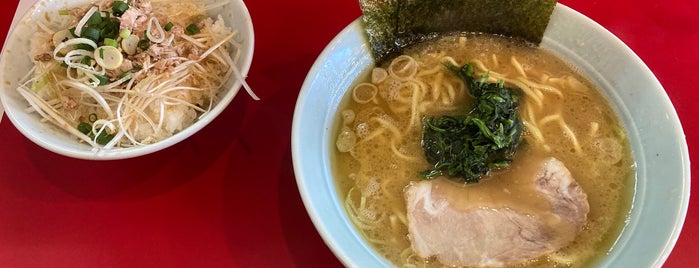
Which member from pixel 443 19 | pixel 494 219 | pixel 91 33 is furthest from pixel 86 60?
pixel 494 219

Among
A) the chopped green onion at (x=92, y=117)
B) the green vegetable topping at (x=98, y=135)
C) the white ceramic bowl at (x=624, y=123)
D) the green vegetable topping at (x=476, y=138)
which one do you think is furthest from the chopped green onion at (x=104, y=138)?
the green vegetable topping at (x=476, y=138)

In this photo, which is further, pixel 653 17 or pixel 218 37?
pixel 653 17

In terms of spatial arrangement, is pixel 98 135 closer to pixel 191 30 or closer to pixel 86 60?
pixel 86 60

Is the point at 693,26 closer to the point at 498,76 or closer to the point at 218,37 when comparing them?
the point at 498,76

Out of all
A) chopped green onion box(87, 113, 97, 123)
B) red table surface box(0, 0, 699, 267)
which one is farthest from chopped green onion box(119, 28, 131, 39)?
red table surface box(0, 0, 699, 267)


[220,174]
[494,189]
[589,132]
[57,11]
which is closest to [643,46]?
[589,132]

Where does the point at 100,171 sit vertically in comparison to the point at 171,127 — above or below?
below
